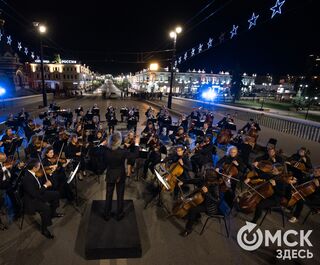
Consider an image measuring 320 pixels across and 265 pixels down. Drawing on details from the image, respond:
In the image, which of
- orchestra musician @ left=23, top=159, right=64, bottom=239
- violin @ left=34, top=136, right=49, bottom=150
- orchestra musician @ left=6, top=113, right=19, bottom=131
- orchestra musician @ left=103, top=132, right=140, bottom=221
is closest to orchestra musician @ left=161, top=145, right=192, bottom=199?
orchestra musician @ left=103, top=132, right=140, bottom=221

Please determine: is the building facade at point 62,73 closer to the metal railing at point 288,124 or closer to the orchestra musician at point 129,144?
the metal railing at point 288,124

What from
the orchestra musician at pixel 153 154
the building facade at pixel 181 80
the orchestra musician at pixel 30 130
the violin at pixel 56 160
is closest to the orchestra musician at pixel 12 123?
the orchestra musician at pixel 30 130

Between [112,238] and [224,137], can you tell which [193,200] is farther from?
[224,137]

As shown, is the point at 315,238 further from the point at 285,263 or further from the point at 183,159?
the point at 183,159

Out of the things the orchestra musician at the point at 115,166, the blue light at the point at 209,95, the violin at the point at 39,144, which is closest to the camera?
the orchestra musician at the point at 115,166

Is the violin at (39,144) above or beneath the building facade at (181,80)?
beneath

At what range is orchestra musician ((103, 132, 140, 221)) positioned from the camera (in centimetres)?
481

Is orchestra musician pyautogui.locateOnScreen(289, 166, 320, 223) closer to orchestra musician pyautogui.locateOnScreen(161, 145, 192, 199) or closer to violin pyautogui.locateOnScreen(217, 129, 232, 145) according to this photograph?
orchestra musician pyautogui.locateOnScreen(161, 145, 192, 199)

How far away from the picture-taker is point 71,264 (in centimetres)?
429

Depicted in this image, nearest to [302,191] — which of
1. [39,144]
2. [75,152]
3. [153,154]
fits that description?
[153,154]
